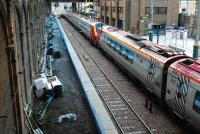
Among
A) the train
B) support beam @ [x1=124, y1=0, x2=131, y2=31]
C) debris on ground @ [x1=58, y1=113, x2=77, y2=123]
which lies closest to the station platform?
debris on ground @ [x1=58, y1=113, x2=77, y2=123]

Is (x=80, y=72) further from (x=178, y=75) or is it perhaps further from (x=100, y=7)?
(x=100, y=7)

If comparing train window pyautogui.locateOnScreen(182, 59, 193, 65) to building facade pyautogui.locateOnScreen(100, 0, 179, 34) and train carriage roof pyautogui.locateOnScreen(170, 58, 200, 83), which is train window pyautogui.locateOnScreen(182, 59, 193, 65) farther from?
building facade pyautogui.locateOnScreen(100, 0, 179, 34)

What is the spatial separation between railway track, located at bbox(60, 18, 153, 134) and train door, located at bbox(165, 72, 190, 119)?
64.2 inches

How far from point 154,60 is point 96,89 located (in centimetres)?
525

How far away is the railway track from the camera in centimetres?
1381

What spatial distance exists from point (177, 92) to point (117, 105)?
4556mm

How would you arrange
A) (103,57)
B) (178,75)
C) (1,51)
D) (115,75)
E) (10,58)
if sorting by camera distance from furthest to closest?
(103,57) < (115,75) < (178,75) < (10,58) < (1,51)

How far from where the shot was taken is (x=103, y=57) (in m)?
30.5

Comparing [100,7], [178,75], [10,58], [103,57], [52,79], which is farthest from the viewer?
[100,7]

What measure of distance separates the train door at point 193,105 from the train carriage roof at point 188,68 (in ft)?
1.28

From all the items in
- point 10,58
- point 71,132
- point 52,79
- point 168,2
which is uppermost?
point 168,2

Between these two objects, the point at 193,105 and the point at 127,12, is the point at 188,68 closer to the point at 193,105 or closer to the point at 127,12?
the point at 193,105

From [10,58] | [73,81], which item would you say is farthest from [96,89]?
[10,58]

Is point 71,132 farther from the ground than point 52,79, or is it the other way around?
point 52,79
